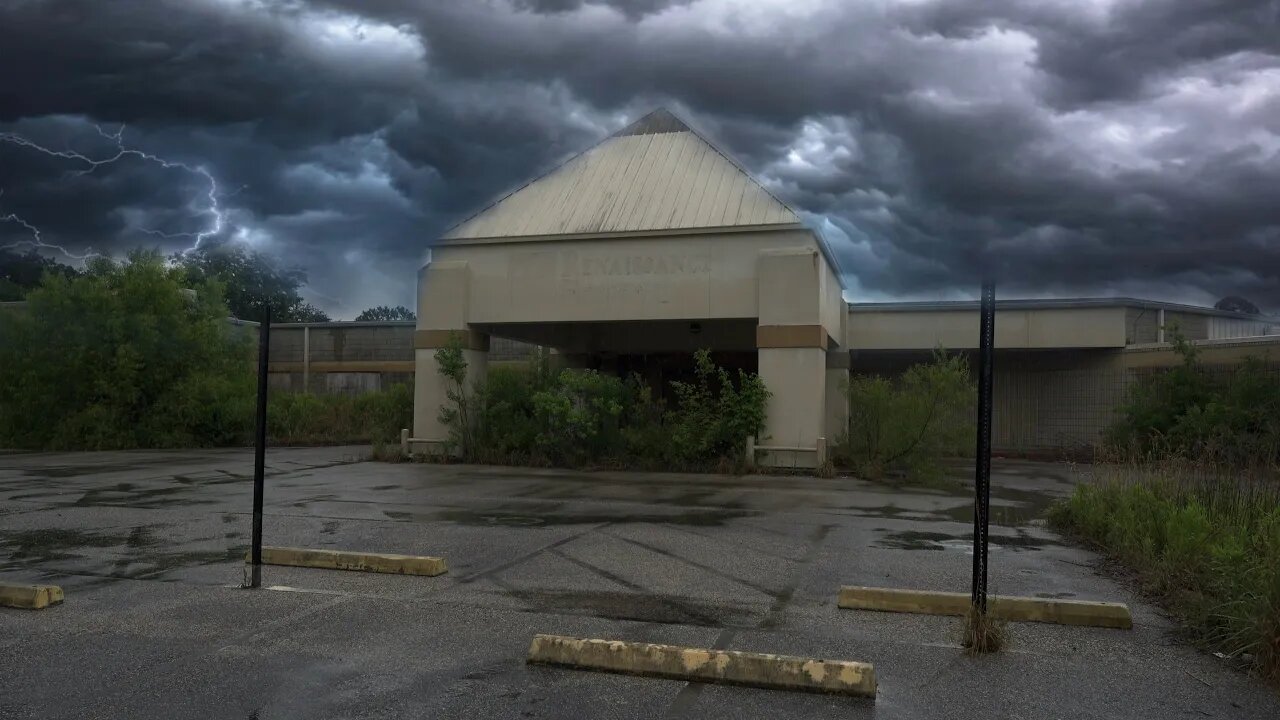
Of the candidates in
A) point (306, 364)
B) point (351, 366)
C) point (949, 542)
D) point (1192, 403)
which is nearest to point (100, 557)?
point (949, 542)

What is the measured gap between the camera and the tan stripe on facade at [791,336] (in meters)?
18.4

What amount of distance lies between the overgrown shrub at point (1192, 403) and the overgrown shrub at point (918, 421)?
2.77 m

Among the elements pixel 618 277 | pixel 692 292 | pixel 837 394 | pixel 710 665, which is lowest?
pixel 710 665

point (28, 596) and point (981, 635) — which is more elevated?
point (981, 635)

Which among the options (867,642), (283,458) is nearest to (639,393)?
(283,458)

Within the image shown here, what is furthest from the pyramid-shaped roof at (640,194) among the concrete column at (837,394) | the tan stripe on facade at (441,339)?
the concrete column at (837,394)

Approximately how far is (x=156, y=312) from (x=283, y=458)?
771cm

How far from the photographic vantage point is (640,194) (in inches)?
802

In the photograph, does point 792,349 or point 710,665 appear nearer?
point 710,665

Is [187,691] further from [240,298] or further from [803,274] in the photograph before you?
[240,298]

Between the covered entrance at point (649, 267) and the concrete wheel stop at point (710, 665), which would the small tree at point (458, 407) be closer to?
the covered entrance at point (649, 267)

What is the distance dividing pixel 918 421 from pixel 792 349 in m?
2.83

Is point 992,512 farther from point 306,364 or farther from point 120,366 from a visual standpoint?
point 306,364

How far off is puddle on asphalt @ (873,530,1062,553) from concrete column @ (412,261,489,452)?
12.1 metres
